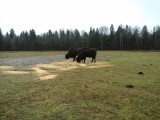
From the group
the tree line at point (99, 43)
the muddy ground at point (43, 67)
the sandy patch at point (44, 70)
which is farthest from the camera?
the tree line at point (99, 43)

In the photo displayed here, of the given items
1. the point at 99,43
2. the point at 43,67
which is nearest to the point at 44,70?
the point at 43,67

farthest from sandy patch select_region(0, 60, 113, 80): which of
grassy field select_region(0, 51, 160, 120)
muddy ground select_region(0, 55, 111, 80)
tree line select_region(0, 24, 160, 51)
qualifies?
tree line select_region(0, 24, 160, 51)

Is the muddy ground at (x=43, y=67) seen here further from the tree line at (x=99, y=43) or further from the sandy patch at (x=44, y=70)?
the tree line at (x=99, y=43)

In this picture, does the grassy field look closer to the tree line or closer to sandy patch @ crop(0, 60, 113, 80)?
sandy patch @ crop(0, 60, 113, 80)

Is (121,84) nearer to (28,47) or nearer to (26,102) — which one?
(26,102)

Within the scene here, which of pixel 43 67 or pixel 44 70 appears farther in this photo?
pixel 43 67

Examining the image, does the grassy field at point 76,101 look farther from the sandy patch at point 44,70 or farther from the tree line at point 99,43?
the tree line at point 99,43

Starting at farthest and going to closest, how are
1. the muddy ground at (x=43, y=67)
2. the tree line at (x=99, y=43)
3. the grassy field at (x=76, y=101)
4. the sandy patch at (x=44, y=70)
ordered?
1. the tree line at (x=99, y=43)
2. the muddy ground at (x=43, y=67)
3. the sandy patch at (x=44, y=70)
4. the grassy field at (x=76, y=101)

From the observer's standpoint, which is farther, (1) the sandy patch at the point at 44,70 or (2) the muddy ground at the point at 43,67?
(2) the muddy ground at the point at 43,67

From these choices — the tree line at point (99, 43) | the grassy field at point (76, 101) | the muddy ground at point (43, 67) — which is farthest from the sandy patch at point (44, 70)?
the tree line at point (99, 43)

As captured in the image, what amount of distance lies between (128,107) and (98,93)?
2800 millimetres

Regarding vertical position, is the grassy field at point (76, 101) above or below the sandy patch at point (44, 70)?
below

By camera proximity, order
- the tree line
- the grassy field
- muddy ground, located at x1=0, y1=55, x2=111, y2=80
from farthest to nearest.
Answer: the tree line
muddy ground, located at x1=0, y1=55, x2=111, y2=80
the grassy field

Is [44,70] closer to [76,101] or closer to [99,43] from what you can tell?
[76,101]
